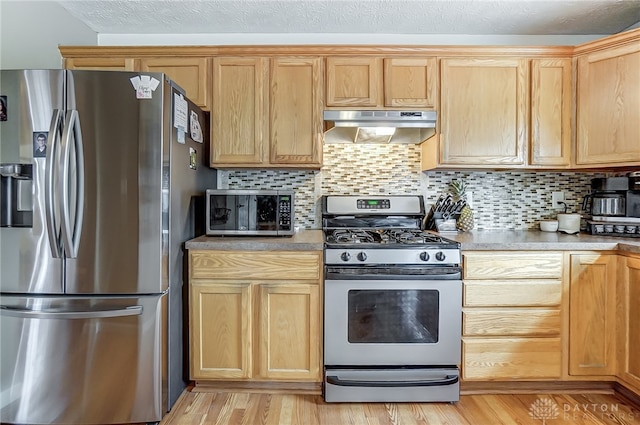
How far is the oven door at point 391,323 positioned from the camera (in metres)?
1.95

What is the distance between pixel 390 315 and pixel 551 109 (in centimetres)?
170

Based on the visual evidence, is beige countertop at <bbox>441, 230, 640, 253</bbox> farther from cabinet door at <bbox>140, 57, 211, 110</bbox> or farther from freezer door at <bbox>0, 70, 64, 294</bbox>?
freezer door at <bbox>0, 70, 64, 294</bbox>

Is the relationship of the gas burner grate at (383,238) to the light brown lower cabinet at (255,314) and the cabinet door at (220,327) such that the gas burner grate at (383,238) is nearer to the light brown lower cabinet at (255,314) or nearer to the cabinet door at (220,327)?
the light brown lower cabinet at (255,314)

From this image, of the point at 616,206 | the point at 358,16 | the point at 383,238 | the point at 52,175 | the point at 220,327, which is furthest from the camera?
the point at 358,16

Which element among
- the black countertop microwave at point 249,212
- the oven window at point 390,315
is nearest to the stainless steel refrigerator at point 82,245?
the black countertop microwave at point 249,212

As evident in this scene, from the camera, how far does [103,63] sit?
2295 mm

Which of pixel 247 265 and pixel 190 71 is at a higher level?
pixel 190 71

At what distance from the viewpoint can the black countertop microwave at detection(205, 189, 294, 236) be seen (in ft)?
7.06

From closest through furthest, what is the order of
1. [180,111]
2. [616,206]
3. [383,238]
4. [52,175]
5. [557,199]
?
[52,175] → [180,111] → [383,238] → [616,206] → [557,199]

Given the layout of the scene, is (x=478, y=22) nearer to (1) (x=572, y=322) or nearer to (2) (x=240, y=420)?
(1) (x=572, y=322)

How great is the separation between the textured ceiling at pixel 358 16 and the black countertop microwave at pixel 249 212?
3.94ft

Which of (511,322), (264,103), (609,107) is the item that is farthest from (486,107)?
(264,103)

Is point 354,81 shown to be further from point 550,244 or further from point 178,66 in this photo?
point 550,244

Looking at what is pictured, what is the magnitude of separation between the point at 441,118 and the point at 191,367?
214 cm
